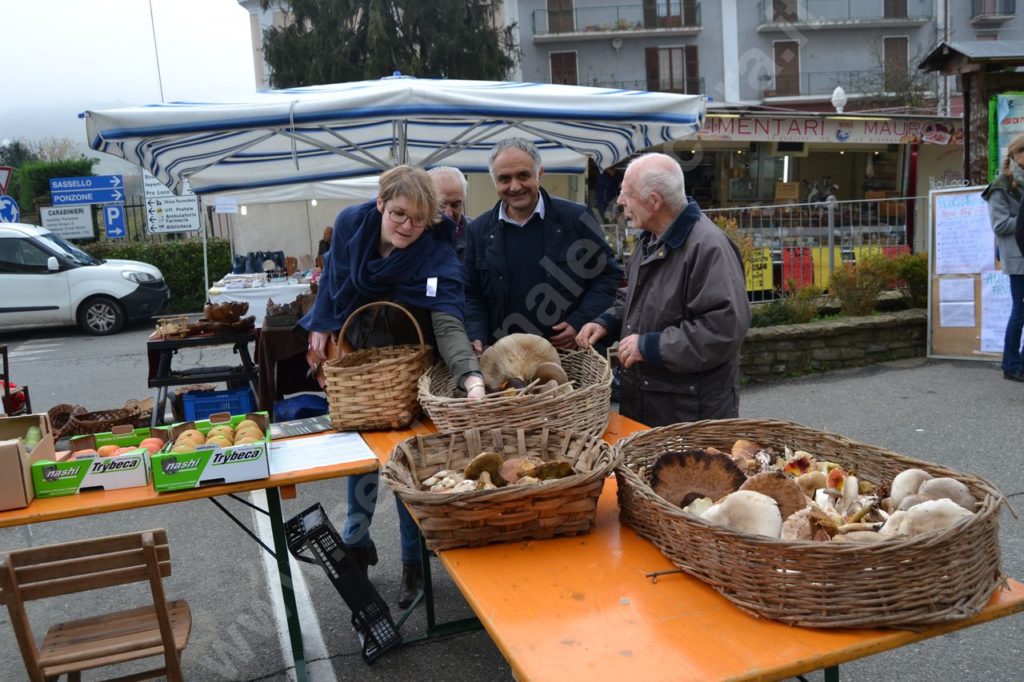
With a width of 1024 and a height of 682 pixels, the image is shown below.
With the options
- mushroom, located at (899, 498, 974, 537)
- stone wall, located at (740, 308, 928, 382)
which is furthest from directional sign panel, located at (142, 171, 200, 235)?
mushroom, located at (899, 498, 974, 537)

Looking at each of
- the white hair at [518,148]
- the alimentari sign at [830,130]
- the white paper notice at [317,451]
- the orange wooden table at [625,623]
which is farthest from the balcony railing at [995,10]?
the orange wooden table at [625,623]

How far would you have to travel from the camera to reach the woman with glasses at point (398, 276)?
294 centimetres

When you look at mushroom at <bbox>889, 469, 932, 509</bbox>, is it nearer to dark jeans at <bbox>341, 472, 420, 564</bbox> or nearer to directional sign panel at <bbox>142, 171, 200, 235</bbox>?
dark jeans at <bbox>341, 472, 420, 564</bbox>

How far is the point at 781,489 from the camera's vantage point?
1.83 metres

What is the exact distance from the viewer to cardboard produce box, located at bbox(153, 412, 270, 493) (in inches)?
98.1

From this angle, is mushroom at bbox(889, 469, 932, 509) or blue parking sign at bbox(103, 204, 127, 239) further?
blue parking sign at bbox(103, 204, 127, 239)

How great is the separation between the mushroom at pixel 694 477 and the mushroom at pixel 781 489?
0.26ft

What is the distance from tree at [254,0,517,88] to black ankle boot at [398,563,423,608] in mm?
20687

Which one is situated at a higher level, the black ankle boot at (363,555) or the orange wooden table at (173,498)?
the orange wooden table at (173,498)

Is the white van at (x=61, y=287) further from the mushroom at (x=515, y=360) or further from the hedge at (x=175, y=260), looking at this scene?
the mushroom at (x=515, y=360)

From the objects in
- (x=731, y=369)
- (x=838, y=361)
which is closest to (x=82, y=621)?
(x=731, y=369)

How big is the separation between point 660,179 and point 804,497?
55.4 inches

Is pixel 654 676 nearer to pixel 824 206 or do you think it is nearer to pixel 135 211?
pixel 824 206

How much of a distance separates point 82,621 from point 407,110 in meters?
2.77
